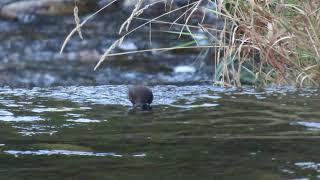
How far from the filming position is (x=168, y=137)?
2283 mm

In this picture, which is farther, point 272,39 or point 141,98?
point 272,39

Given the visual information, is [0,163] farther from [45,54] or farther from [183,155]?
[45,54]

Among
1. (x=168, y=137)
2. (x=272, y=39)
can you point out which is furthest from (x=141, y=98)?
(x=272, y=39)

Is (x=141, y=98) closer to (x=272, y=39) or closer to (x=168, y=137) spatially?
(x=168, y=137)

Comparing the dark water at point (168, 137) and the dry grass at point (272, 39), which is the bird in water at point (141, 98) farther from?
the dry grass at point (272, 39)

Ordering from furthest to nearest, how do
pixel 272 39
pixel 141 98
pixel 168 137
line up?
pixel 272 39, pixel 141 98, pixel 168 137

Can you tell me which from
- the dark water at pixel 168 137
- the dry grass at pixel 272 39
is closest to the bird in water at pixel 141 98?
the dark water at pixel 168 137

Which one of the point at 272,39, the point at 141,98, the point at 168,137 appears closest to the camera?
the point at 168,137

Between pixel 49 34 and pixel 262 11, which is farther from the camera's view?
pixel 49 34

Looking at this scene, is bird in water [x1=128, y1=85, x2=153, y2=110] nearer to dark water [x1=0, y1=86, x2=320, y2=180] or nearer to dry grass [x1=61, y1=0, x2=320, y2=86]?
dark water [x1=0, y1=86, x2=320, y2=180]

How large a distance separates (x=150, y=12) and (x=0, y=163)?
4.35 m

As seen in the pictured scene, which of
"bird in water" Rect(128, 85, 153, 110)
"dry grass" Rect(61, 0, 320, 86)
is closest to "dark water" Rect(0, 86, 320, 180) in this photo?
"bird in water" Rect(128, 85, 153, 110)

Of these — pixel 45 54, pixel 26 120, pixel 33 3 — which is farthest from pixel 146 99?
pixel 33 3

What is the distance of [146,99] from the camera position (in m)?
3.14
